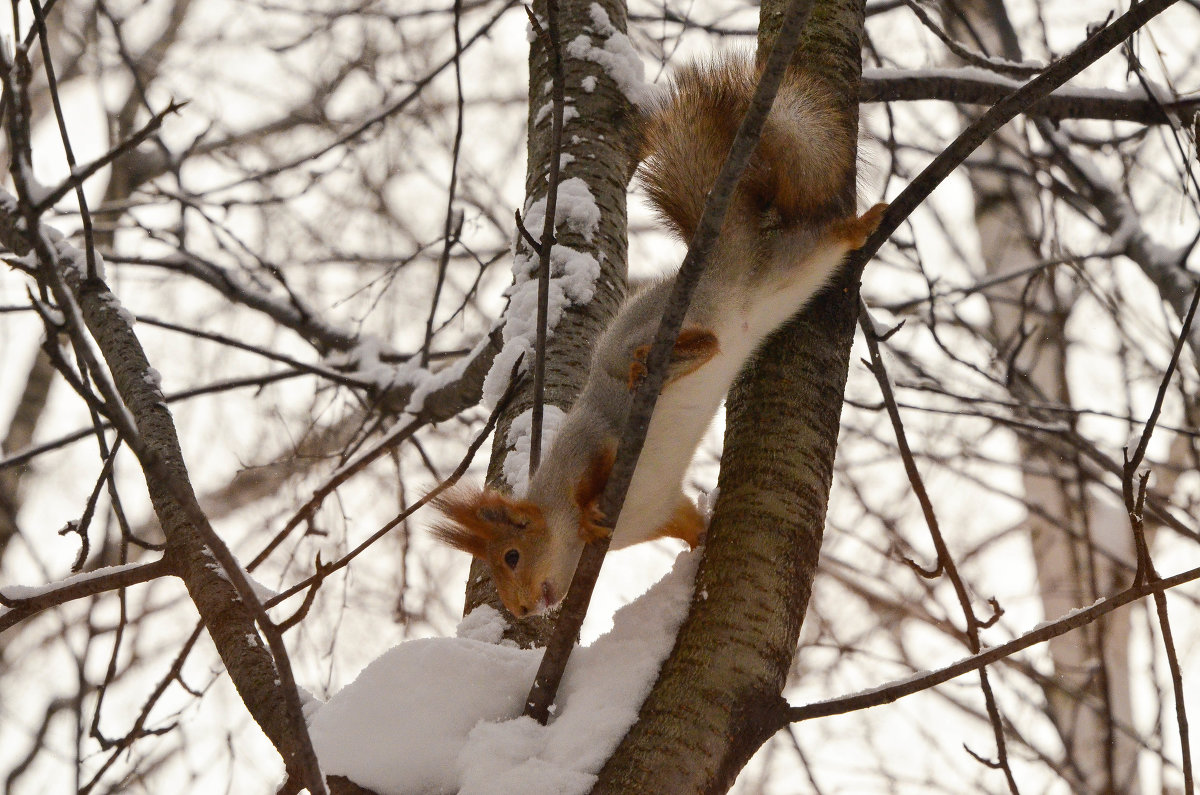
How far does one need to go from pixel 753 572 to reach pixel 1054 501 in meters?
4.76

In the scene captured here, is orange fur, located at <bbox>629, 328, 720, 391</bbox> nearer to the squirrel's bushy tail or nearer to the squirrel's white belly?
the squirrel's white belly

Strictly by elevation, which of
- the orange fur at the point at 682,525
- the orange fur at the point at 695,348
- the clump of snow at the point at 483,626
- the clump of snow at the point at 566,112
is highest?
the clump of snow at the point at 566,112

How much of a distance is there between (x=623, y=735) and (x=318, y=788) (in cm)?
41

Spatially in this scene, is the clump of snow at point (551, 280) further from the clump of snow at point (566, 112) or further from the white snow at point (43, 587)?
the white snow at point (43, 587)

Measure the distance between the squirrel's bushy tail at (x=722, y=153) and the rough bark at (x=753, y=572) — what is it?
1.49 ft

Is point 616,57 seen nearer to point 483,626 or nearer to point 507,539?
point 507,539

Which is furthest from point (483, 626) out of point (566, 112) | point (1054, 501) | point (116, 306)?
point (1054, 501)

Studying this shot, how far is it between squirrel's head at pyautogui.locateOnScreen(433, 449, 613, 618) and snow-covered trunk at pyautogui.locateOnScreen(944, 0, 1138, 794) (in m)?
1.81

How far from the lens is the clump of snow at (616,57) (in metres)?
2.56

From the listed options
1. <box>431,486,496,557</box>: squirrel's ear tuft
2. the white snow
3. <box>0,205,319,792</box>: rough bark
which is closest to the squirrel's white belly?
<box>431,486,496,557</box>: squirrel's ear tuft

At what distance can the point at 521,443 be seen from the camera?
2088 millimetres

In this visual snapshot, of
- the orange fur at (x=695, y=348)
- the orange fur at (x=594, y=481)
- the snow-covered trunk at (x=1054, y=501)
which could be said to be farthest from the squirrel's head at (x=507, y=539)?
the snow-covered trunk at (x=1054, y=501)

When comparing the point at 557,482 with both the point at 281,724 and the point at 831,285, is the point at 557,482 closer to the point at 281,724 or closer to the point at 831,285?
the point at 831,285

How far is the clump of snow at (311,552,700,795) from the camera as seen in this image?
1.24m
